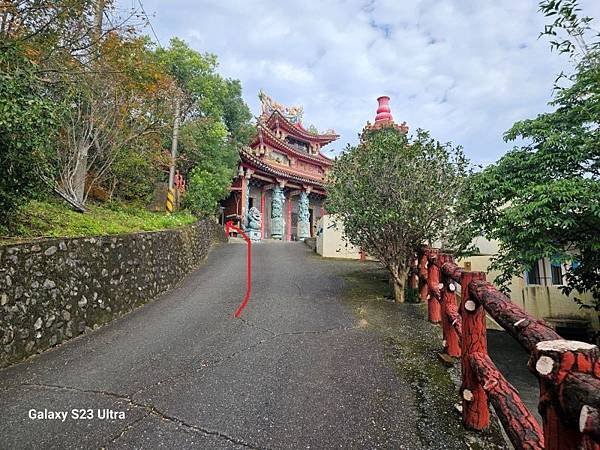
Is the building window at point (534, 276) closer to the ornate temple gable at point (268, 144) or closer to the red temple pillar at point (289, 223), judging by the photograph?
the red temple pillar at point (289, 223)

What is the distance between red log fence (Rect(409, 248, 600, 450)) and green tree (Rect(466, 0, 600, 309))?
3626mm

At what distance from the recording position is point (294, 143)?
23656mm

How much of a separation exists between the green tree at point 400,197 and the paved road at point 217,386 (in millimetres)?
1616

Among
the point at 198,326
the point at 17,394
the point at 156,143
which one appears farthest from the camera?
the point at 156,143

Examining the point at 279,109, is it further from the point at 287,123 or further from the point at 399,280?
the point at 399,280

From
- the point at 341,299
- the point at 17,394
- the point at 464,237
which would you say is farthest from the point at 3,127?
the point at 464,237

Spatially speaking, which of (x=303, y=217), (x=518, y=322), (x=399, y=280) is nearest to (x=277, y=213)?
(x=303, y=217)

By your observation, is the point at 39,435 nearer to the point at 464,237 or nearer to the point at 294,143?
the point at 464,237

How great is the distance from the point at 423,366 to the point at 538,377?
2.35 metres

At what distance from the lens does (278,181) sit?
62.0 ft

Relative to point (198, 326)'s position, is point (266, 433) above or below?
below

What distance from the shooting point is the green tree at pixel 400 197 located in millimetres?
5410

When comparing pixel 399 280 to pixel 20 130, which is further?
pixel 399 280

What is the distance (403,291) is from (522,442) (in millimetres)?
4571
